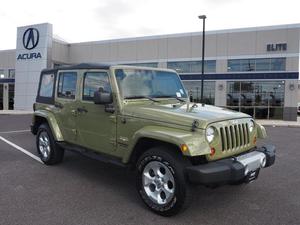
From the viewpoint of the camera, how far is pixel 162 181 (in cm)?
395

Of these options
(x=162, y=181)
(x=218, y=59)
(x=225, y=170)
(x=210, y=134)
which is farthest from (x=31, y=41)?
(x=225, y=170)

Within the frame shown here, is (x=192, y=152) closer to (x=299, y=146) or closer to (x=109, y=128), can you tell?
(x=109, y=128)

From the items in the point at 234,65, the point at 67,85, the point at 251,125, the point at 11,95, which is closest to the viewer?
the point at 251,125

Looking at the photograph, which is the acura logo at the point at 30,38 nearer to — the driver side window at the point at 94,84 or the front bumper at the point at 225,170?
the driver side window at the point at 94,84

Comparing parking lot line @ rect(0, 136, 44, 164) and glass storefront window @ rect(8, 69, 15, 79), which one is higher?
glass storefront window @ rect(8, 69, 15, 79)

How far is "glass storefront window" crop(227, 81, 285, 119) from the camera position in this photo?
22.6 meters

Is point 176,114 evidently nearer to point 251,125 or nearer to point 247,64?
point 251,125

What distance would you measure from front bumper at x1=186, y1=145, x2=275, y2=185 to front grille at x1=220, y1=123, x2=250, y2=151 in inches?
6.0

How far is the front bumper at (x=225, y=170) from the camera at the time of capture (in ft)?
11.5

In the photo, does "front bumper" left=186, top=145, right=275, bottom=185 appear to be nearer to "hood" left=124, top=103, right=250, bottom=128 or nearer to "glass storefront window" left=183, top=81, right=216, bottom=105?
"hood" left=124, top=103, right=250, bottom=128

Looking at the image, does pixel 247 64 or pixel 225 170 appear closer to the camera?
pixel 225 170

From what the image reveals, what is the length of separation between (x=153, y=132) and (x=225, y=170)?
1002mm

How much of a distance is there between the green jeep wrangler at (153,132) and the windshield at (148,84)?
0.02 metres

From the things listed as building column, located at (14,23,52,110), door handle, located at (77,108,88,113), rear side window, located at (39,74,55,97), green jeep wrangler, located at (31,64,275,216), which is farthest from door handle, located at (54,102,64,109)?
building column, located at (14,23,52,110)
